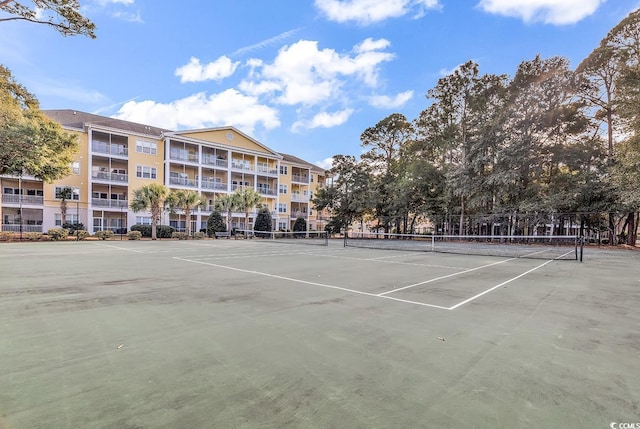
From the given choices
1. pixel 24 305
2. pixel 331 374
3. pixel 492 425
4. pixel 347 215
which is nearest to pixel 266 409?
pixel 331 374

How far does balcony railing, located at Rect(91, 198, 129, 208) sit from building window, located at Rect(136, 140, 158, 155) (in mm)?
6810

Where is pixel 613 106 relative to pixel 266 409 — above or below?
above

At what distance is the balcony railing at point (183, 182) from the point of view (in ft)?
130

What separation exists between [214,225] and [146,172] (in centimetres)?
A: 1166

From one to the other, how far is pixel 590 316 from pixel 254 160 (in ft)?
152

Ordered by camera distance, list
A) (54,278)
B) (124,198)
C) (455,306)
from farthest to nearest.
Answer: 1. (124,198)
2. (54,278)
3. (455,306)

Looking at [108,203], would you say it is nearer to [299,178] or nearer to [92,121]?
[92,121]

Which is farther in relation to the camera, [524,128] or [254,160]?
[254,160]

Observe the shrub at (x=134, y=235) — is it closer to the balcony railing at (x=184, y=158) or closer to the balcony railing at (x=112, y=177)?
the balcony railing at (x=112, y=177)

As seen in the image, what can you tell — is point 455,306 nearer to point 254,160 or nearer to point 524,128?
point 524,128

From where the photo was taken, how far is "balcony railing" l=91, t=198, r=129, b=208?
3519 cm

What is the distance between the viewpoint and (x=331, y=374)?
3.00 metres

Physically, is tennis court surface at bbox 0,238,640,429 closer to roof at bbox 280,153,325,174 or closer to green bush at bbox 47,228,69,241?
green bush at bbox 47,228,69,241

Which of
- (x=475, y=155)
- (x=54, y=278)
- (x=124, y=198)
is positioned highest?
(x=475, y=155)
